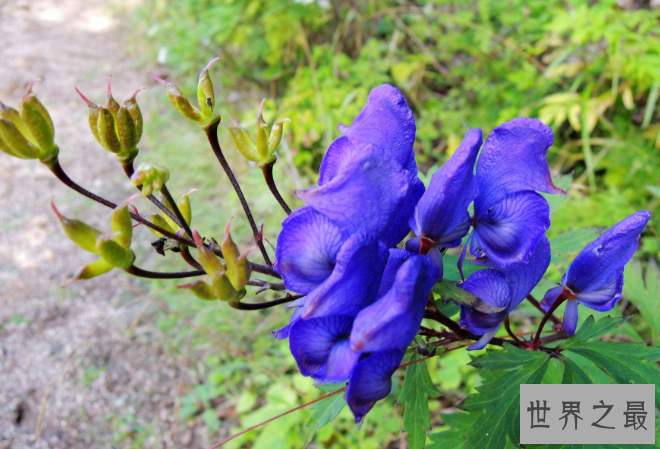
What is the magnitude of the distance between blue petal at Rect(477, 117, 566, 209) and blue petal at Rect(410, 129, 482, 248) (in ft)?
0.14

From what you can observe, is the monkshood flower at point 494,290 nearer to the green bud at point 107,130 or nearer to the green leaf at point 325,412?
the green leaf at point 325,412

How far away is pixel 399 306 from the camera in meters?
0.47

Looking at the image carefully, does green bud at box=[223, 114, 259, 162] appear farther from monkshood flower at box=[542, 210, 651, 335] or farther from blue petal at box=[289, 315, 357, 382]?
monkshood flower at box=[542, 210, 651, 335]

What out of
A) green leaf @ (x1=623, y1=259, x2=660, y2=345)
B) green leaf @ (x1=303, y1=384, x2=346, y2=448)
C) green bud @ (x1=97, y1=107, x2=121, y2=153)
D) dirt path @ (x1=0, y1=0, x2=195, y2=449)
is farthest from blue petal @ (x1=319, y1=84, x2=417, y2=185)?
dirt path @ (x1=0, y1=0, x2=195, y2=449)

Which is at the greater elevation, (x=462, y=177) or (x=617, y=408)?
(x=462, y=177)

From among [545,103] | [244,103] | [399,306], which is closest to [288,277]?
[399,306]

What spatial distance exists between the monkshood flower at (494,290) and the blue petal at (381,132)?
0.16 metres

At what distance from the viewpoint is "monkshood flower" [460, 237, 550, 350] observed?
1.92 ft

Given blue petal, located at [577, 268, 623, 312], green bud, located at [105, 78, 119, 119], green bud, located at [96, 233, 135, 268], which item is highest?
green bud, located at [105, 78, 119, 119]

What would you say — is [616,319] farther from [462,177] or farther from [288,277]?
[288,277]

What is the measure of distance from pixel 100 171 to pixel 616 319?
357 cm

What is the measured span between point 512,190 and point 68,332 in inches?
100

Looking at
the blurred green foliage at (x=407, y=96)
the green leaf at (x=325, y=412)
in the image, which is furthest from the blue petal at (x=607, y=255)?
the blurred green foliage at (x=407, y=96)

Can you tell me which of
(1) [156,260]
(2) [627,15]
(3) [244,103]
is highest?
(2) [627,15]
